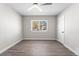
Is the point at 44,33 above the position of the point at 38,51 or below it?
above

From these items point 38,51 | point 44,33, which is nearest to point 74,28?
point 38,51

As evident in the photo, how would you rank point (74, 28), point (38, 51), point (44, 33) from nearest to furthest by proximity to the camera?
point (74, 28), point (38, 51), point (44, 33)

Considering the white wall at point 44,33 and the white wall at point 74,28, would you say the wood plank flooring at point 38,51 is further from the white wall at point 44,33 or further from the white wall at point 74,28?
the white wall at point 44,33

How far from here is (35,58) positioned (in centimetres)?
72

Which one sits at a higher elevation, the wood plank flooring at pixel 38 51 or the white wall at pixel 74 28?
the white wall at pixel 74 28

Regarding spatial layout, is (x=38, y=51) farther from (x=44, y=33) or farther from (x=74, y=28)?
(x=44, y=33)

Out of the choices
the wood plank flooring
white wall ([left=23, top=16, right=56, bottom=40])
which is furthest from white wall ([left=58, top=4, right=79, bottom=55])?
white wall ([left=23, top=16, right=56, bottom=40])

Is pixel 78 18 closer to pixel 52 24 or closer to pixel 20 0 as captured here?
pixel 20 0

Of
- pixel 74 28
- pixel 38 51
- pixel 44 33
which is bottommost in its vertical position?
pixel 38 51

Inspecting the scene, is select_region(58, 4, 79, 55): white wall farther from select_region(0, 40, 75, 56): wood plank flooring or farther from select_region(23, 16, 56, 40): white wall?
select_region(23, 16, 56, 40): white wall

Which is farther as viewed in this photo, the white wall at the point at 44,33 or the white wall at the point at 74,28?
the white wall at the point at 44,33

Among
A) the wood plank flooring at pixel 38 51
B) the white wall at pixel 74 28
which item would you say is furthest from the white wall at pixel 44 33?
the white wall at pixel 74 28

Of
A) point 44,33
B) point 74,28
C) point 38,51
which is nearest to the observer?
point 74,28

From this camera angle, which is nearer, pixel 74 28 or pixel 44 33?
pixel 74 28
